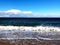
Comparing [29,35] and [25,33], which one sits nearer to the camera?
[29,35]

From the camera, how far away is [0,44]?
12.3 metres

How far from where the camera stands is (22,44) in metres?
12.3

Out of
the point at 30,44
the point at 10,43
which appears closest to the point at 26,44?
the point at 30,44

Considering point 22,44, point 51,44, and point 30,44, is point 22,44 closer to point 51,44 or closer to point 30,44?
point 30,44

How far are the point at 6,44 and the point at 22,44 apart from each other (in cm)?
115

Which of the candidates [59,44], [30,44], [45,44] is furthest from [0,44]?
[59,44]

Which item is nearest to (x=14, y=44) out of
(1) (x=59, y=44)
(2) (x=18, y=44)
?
(2) (x=18, y=44)

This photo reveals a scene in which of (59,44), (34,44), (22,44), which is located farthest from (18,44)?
(59,44)

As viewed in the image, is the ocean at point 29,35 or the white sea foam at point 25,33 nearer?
the ocean at point 29,35

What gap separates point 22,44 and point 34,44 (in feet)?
2.78

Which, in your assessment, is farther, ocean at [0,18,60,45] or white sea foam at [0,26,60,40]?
white sea foam at [0,26,60,40]

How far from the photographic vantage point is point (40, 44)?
12.3 m

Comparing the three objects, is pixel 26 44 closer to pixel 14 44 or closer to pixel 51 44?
pixel 14 44

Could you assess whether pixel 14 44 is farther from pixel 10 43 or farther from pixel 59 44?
pixel 59 44
